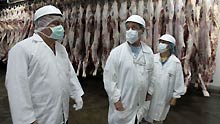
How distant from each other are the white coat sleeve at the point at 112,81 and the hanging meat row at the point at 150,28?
8.08 feet

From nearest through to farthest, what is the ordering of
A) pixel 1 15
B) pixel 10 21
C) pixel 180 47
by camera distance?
1. pixel 180 47
2. pixel 10 21
3. pixel 1 15

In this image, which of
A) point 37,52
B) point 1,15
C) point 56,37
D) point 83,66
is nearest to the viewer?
point 37,52

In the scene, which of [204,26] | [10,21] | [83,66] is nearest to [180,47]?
[204,26]

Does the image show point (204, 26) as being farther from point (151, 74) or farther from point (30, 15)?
point (30, 15)

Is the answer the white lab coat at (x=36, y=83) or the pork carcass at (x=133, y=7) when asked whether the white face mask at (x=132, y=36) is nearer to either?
the white lab coat at (x=36, y=83)

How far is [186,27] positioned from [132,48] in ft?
8.49

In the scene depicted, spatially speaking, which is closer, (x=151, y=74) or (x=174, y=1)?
(x=151, y=74)

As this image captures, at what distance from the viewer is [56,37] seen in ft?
7.27

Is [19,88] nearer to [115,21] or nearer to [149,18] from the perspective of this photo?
[149,18]

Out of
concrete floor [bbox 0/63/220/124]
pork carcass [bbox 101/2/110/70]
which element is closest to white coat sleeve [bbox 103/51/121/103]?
concrete floor [bbox 0/63/220/124]

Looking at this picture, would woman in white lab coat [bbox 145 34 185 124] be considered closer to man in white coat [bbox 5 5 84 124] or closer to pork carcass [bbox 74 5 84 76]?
man in white coat [bbox 5 5 84 124]

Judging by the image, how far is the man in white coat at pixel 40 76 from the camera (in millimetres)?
1951

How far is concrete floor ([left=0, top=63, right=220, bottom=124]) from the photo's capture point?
4.70 meters

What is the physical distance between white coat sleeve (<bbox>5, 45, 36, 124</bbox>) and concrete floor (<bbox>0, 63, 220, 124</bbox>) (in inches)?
103
